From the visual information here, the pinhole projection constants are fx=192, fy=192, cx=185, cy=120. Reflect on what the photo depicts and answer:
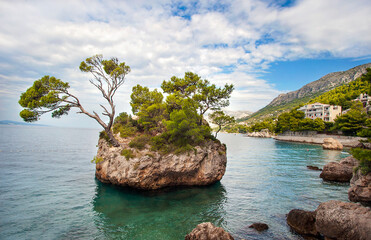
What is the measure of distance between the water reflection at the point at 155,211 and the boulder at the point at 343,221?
20.7ft

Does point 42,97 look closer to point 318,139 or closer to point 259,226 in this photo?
point 259,226

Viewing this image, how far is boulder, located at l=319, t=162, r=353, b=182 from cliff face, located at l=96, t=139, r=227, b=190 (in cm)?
1495

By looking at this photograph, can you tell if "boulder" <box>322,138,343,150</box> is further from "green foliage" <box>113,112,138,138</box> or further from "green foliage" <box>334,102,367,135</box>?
"green foliage" <box>113,112,138,138</box>

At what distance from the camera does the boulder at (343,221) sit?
10.4 metres

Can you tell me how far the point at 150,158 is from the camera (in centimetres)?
1905

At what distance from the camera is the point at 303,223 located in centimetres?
1278

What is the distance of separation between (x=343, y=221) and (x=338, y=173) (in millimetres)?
17689

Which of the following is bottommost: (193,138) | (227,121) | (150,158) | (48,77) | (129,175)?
(129,175)

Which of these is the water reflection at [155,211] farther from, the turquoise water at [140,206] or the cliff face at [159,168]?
the cliff face at [159,168]

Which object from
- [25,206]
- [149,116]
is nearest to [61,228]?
[25,206]

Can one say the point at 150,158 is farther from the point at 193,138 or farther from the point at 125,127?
the point at 125,127

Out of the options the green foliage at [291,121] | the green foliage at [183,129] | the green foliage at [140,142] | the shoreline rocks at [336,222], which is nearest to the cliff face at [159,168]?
the green foliage at [140,142]

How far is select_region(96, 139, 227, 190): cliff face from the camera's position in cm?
1862

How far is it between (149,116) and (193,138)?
8215 millimetres
